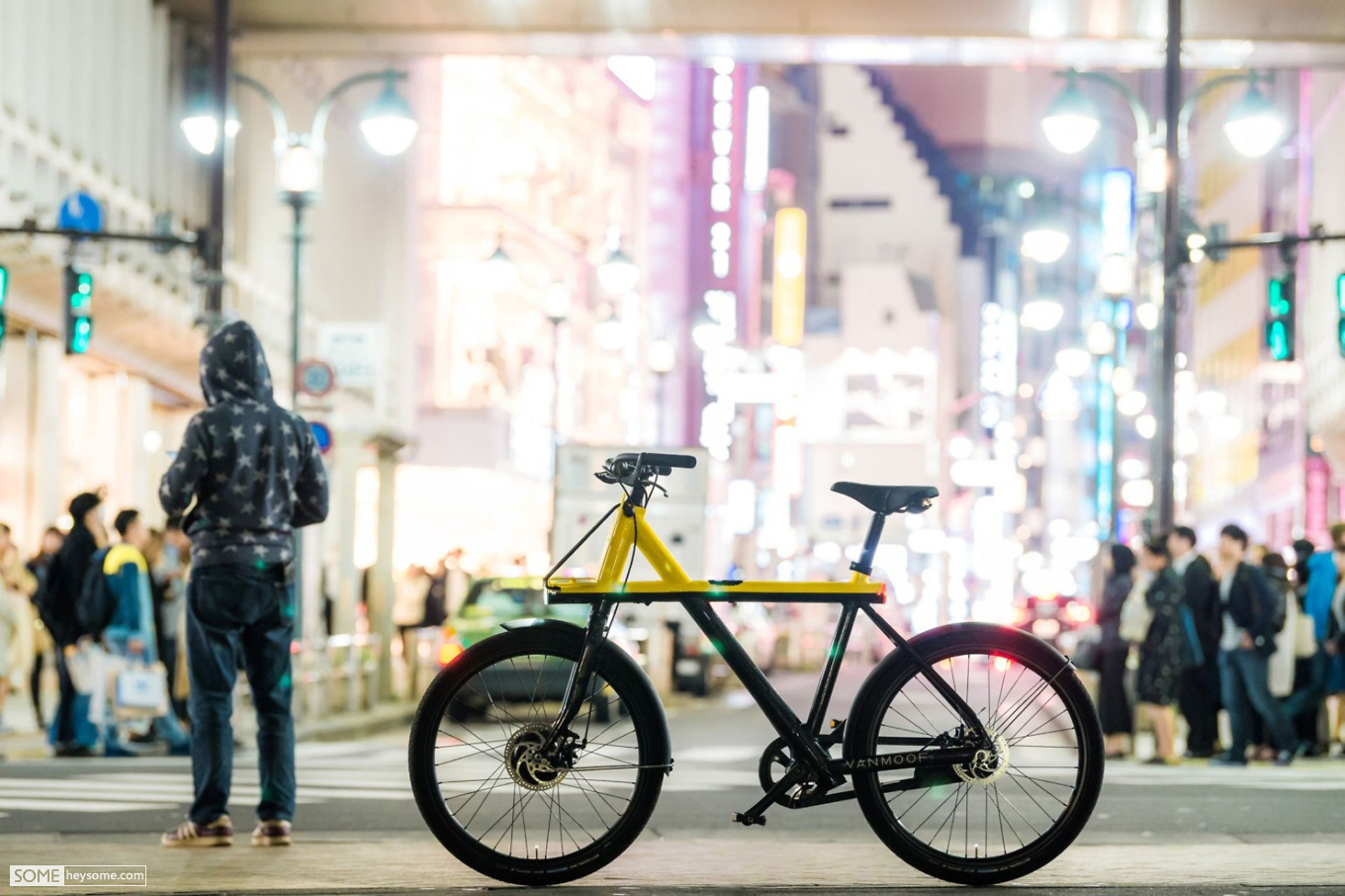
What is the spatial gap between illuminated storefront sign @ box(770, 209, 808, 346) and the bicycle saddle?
299ft

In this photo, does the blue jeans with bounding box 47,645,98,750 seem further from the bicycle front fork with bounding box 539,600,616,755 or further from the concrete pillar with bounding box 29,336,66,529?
the bicycle front fork with bounding box 539,600,616,755

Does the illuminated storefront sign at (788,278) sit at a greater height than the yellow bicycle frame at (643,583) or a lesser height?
greater

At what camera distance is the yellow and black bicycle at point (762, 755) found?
668 cm

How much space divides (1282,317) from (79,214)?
11776mm

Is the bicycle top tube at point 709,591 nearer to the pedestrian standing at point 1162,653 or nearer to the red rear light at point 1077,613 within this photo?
the pedestrian standing at point 1162,653

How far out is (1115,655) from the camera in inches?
690

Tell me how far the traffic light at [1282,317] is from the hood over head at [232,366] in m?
14.1

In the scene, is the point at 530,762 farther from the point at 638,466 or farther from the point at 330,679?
the point at 330,679

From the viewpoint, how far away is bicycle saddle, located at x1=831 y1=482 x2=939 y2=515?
6676 mm

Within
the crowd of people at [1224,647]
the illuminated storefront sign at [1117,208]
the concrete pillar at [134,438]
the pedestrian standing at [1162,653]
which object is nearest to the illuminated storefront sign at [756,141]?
the illuminated storefront sign at [1117,208]

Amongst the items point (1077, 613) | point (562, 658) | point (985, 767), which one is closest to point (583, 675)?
point (562, 658)

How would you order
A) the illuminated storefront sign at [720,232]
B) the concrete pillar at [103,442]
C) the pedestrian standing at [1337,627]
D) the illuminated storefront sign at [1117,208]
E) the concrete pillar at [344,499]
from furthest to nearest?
the illuminated storefront sign at [720,232]
the illuminated storefront sign at [1117,208]
the concrete pillar at [344,499]
the concrete pillar at [103,442]
the pedestrian standing at [1337,627]

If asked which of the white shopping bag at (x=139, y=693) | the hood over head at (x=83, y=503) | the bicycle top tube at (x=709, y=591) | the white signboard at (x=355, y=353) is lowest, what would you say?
the white shopping bag at (x=139, y=693)

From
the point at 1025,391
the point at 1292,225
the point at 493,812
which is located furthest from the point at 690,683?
the point at 1025,391
